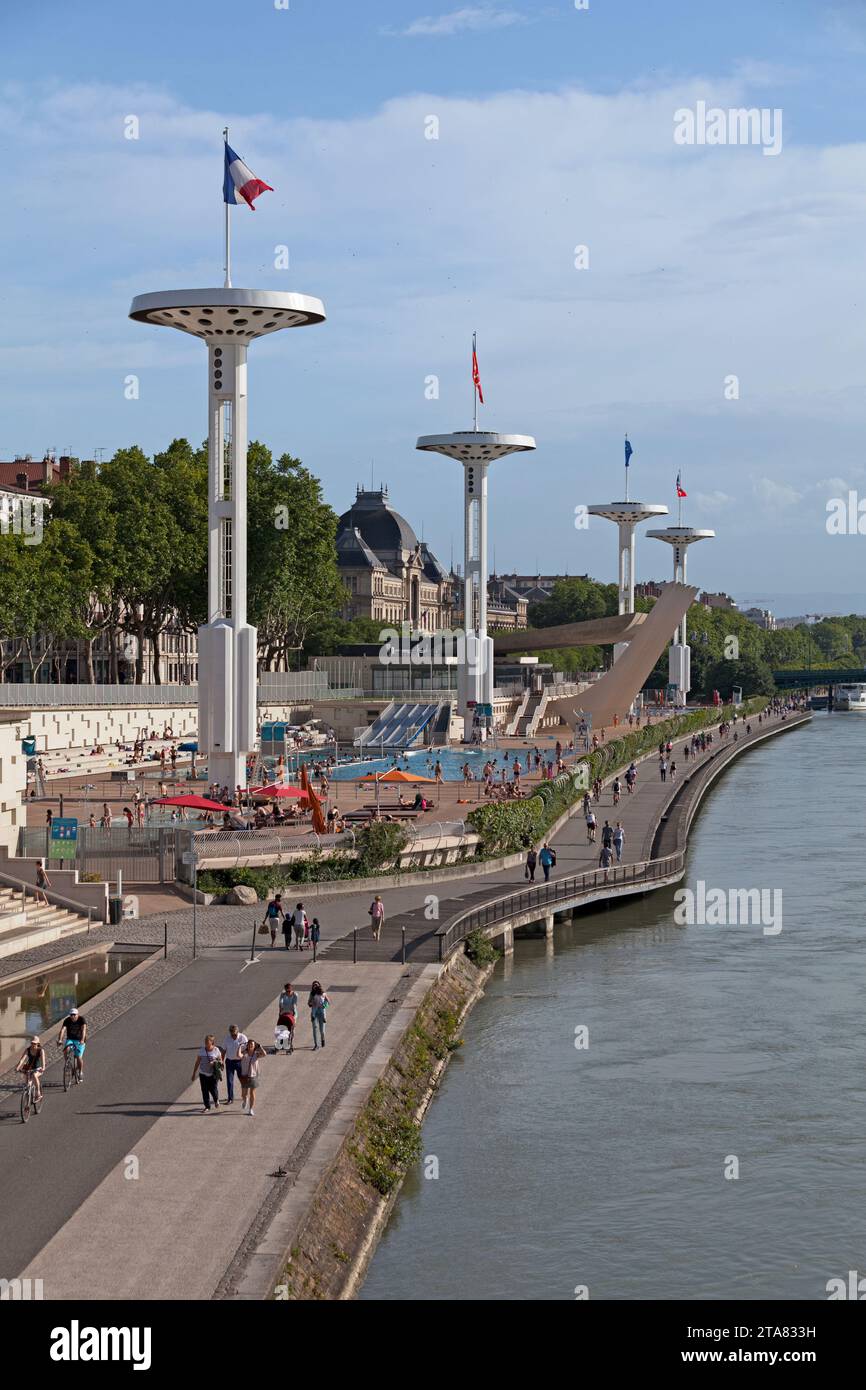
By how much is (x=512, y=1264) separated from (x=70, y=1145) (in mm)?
5173

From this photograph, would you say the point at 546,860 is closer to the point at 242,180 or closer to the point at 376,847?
the point at 376,847

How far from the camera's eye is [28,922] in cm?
3319

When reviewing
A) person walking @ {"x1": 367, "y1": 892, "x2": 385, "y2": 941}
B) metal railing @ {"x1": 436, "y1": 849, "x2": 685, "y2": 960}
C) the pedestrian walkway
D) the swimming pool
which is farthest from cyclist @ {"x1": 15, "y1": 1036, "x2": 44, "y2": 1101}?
the swimming pool

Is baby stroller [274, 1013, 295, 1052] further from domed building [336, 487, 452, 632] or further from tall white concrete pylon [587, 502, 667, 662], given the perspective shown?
domed building [336, 487, 452, 632]

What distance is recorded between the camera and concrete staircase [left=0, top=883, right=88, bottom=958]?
31812mm

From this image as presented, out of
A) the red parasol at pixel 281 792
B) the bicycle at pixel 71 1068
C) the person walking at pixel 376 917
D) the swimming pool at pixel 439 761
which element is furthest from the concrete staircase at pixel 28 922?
the swimming pool at pixel 439 761

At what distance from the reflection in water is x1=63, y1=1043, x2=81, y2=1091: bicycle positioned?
1771mm

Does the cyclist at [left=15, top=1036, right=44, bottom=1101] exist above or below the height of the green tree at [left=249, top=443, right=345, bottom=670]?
below

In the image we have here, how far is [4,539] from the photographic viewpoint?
2945 inches

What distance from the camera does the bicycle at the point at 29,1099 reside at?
20875 millimetres

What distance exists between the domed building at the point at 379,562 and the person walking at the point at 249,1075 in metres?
160

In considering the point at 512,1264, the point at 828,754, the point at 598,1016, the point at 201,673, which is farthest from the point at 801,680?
the point at 512,1264

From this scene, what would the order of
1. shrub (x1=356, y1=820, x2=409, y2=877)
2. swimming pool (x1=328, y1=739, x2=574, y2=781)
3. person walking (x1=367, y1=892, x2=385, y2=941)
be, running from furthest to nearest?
swimming pool (x1=328, y1=739, x2=574, y2=781) < shrub (x1=356, y1=820, x2=409, y2=877) < person walking (x1=367, y1=892, x2=385, y2=941)

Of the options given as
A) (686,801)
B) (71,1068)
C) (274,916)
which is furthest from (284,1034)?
(686,801)
